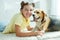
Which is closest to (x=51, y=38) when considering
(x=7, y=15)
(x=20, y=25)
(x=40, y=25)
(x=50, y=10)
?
(x=40, y=25)

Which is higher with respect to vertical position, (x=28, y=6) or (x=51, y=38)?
(x=28, y=6)

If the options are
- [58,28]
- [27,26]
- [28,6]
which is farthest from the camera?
[58,28]

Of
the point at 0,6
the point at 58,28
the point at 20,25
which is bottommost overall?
the point at 58,28

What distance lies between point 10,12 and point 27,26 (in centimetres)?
34

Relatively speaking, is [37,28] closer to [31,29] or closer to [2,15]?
[31,29]

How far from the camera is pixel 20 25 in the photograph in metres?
1.32

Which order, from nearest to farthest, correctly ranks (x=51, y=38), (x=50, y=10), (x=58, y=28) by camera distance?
(x=51, y=38)
(x=58, y=28)
(x=50, y=10)

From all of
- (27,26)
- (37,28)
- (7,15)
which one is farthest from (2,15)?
(37,28)

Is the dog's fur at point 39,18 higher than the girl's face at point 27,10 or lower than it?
lower

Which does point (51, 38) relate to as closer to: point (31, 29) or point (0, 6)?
point (31, 29)

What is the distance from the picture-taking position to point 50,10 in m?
1.74

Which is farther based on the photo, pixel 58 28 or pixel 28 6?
pixel 58 28

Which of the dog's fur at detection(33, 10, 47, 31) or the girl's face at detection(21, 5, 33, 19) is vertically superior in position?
the girl's face at detection(21, 5, 33, 19)

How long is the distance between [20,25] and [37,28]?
0.19 metres
